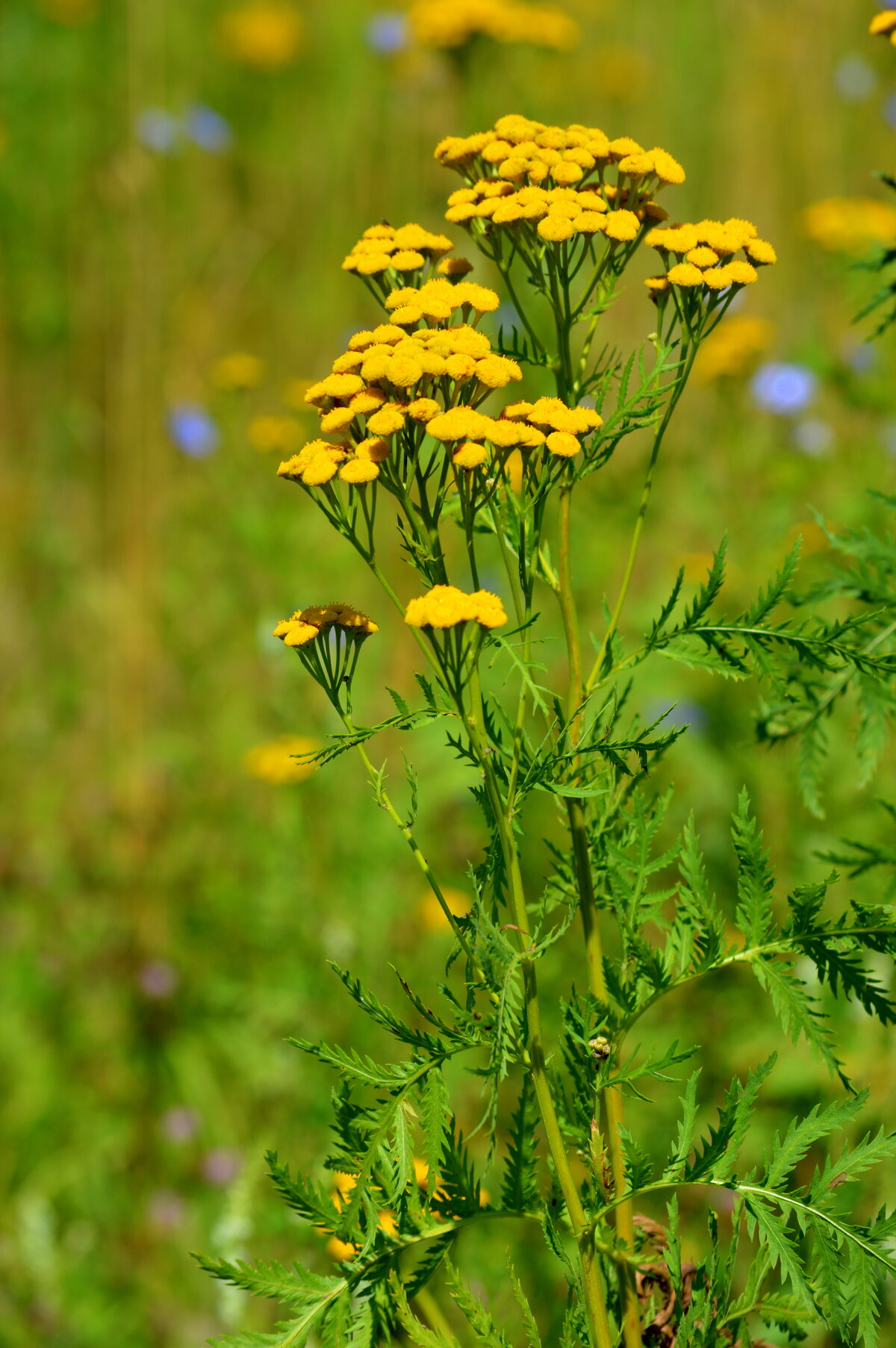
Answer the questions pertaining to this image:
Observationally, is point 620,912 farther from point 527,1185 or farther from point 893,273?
point 893,273

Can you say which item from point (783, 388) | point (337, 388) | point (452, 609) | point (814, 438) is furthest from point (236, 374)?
point (452, 609)

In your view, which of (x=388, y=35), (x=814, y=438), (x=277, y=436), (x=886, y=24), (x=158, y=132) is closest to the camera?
(x=886, y=24)

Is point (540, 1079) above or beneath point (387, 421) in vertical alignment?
beneath

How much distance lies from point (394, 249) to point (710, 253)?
0.36m

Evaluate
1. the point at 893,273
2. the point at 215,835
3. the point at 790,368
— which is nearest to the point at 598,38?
the point at 790,368

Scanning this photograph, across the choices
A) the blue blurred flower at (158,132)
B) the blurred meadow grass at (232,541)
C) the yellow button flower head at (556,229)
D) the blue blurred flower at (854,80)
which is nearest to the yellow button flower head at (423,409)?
the yellow button flower head at (556,229)

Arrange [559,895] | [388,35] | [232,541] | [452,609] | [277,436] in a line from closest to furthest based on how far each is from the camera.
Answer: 1. [452,609]
2. [559,895]
3. [277,436]
4. [232,541]
5. [388,35]

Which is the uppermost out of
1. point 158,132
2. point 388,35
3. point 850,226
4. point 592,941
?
point 388,35

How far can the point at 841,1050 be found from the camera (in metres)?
2.48

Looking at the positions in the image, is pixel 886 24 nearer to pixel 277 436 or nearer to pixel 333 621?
pixel 333 621

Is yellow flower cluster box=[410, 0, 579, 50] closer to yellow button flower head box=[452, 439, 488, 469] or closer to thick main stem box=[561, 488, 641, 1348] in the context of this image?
thick main stem box=[561, 488, 641, 1348]

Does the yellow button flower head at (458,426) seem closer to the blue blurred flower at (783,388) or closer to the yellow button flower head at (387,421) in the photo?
the yellow button flower head at (387,421)

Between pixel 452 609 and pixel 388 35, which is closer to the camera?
pixel 452 609

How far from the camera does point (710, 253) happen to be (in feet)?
3.90
